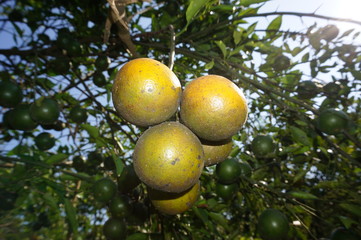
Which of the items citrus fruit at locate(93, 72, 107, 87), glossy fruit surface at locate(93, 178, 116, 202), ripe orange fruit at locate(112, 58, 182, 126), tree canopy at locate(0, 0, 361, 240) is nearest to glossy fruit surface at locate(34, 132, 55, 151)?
tree canopy at locate(0, 0, 361, 240)

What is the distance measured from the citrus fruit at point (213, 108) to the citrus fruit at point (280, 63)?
5.13 feet

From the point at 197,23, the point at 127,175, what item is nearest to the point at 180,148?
the point at 127,175

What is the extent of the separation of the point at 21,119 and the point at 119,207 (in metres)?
1.41

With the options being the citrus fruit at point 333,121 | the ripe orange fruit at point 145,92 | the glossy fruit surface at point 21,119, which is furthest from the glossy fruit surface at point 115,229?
the citrus fruit at point 333,121

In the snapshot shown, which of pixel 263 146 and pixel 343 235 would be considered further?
pixel 263 146

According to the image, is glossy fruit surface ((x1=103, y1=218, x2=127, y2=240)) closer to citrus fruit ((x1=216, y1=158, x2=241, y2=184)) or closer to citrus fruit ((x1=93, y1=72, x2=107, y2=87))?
citrus fruit ((x1=216, y1=158, x2=241, y2=184))

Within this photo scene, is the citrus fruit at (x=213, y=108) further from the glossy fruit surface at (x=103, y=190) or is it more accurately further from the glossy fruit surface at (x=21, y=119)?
the glossy fruit surface at (x=21, y=119)

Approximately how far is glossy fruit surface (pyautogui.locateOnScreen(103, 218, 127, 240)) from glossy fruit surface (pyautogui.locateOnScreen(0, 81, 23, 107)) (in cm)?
168

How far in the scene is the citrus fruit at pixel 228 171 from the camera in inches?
93.3

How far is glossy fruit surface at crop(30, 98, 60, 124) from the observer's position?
2447 mm

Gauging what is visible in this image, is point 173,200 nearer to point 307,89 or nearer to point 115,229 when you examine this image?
point 115,229

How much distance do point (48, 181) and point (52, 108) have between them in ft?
3.15

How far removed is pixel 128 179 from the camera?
1984 mm

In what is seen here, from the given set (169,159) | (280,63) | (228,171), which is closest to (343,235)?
(228,171)
